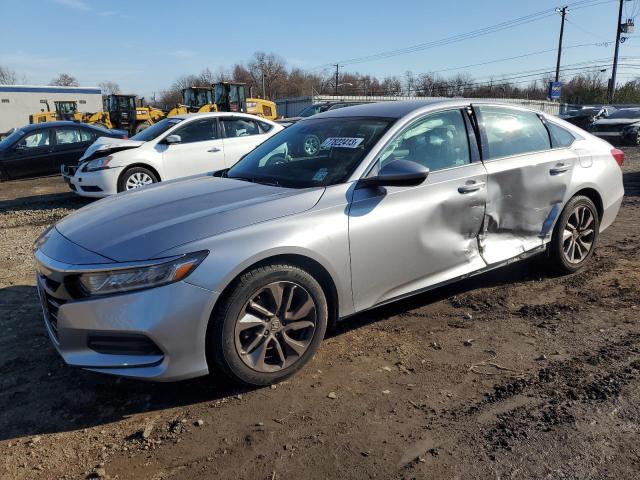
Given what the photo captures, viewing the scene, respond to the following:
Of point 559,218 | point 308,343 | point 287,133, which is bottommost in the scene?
point 308,343

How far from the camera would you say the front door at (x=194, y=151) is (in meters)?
9.27

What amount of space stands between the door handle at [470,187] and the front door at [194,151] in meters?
6.29

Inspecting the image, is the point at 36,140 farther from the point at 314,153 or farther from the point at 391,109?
the point at 391,109

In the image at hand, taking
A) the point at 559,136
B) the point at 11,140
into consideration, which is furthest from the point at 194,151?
the point at 559,136

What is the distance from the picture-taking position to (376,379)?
321cm

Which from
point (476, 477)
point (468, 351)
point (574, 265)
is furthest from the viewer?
point (574, 265)

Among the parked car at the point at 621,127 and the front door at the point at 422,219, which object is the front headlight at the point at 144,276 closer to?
the front door at the point at 422,219

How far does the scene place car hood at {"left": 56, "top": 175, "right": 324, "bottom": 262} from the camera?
285 centimetres

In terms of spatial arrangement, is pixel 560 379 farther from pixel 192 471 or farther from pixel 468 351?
pixel 192 471

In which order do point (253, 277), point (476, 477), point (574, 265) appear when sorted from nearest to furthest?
point (476, 477), point (253, 277), point (574, 265)

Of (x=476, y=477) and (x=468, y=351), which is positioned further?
(x=468, y=351)

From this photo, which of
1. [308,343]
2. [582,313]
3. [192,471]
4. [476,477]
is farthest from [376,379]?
[582,313]

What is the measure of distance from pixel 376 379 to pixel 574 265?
9.02 ft

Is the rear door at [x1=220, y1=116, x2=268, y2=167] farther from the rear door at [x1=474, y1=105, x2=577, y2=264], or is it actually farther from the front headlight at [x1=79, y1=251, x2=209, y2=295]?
the front headlight at [x1=79, y1=251, x2=209, y2=295]
